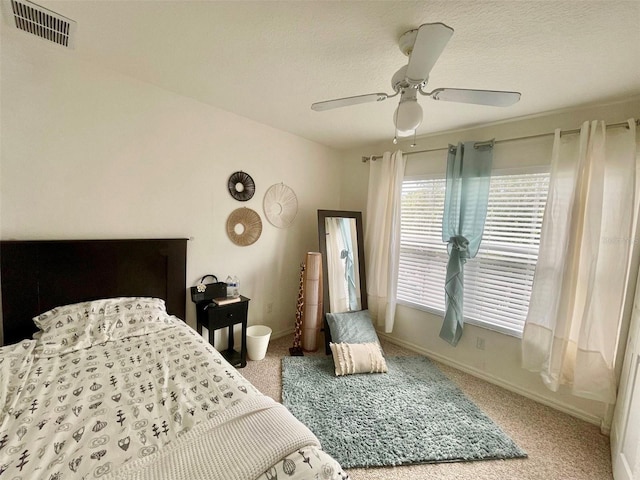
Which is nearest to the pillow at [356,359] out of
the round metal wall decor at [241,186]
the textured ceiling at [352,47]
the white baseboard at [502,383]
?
the white baseboard at [502,383]

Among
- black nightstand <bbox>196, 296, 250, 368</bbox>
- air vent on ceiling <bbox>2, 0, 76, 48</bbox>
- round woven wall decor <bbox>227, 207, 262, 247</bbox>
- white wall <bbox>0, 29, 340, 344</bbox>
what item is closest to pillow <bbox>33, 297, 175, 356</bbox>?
black nightstand <bbox>196, 296, 250, 368</bbox>

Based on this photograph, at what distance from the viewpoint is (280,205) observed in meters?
3.00

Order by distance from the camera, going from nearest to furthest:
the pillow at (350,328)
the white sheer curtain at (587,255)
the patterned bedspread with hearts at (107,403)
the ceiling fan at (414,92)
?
the patterned bedspread with hearts at (107,403) → the ceiling fan at (414,92) → the white sheer curtain at (587,255) → the pillow at (350,328)

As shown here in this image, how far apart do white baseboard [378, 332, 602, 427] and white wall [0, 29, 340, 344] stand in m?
1.58

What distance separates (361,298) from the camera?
3.13 metres

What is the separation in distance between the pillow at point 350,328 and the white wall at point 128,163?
0.75 m

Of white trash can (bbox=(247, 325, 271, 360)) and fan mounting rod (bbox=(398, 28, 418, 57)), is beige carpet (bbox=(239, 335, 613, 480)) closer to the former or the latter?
white trash can (bbox=(247, 325, 271, 360))

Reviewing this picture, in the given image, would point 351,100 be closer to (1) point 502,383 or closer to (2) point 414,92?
(2) point 414,92

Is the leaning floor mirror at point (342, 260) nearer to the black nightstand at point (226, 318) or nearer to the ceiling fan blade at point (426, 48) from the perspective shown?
the black nightstand at point (226, 318)

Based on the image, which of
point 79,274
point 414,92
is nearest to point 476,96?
point 414,92

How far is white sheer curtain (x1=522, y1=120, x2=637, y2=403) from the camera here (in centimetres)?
180

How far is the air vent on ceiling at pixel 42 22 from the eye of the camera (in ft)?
Answer: 4.31

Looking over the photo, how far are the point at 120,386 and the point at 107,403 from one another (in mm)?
126

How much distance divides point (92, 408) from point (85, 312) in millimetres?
865
